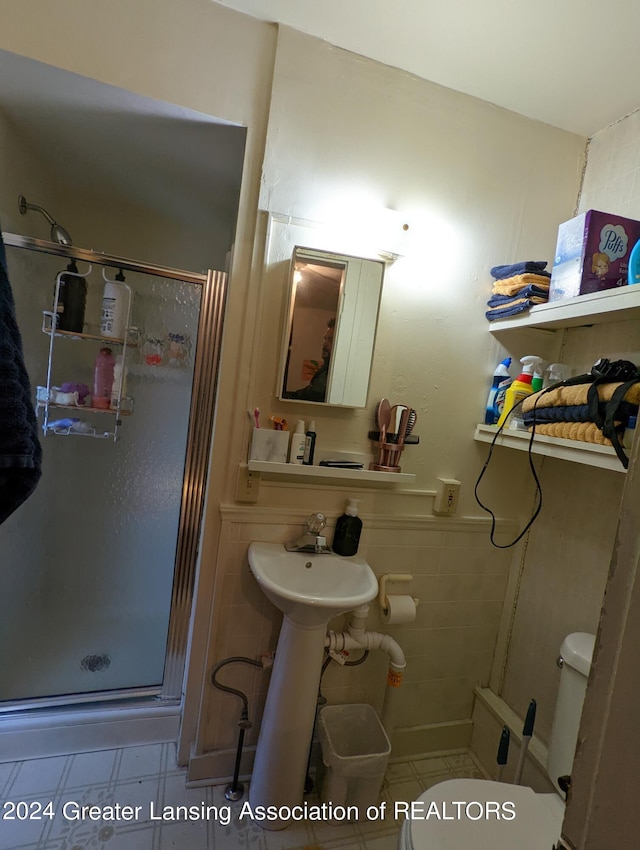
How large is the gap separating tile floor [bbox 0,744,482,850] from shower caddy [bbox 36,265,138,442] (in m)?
1.15

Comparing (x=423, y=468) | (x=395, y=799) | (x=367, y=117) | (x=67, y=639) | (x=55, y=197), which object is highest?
(x=367, y=117)

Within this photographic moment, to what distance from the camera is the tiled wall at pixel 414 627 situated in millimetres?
1387

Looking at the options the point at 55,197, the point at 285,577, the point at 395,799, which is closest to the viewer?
the point at 285,577

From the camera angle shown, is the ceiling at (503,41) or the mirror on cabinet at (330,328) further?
the mirror on cabinet at (330,328)

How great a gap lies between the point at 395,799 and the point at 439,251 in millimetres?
1936

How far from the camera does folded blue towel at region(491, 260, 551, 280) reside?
1371 mm

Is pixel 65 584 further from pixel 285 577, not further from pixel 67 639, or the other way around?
pixel 285 577

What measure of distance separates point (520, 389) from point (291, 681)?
1.21 m

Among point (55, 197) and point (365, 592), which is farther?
point (55, 197)

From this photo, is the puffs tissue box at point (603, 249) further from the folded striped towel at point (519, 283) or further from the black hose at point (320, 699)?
the black hose at point (320, 699)

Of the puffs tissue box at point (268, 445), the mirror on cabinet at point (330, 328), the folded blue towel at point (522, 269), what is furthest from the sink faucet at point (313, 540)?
the folded blue towel at point (522, 269)

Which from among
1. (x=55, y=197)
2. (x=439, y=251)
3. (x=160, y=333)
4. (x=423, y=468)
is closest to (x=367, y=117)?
(x=439, y=251)

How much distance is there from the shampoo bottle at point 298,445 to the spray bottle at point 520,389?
2.26ft

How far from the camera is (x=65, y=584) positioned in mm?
1640
